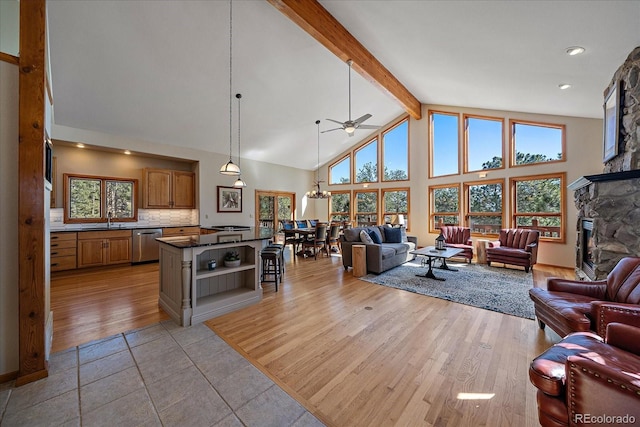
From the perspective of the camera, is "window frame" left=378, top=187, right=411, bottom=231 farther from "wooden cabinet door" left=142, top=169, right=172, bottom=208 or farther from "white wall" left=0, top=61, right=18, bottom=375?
"white wall" left=0, top=61, right=18, bottom=375

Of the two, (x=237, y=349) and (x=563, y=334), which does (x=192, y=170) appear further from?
(x=563, y=334)

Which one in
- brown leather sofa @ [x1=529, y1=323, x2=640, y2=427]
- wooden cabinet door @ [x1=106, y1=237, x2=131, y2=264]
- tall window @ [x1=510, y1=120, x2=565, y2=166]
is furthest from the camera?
tall window @ [x1=510, y1=120, x2=565, y2=166]

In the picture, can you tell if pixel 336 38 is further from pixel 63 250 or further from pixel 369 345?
pixel 63 250

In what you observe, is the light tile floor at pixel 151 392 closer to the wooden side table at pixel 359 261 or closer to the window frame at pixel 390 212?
the wooden side table at pixel 359 261

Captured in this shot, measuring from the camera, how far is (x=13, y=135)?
5.86 feet

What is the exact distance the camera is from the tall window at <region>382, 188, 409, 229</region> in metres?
8.08

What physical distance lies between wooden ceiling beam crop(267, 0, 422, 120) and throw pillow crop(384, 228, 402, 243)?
3.30m

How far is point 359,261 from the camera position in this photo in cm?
471

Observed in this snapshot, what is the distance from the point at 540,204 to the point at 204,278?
716 cm

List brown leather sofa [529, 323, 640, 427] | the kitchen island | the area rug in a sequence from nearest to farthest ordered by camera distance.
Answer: brown leather sofa [529, 323, 640, 427], the kitchen island, the area rug

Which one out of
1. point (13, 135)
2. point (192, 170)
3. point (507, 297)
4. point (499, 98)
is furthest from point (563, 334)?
point (192, 170)

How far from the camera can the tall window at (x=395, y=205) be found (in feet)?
26.5

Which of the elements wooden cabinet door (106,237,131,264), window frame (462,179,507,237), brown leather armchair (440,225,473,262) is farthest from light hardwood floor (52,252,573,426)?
window frame (462,179,507,237)

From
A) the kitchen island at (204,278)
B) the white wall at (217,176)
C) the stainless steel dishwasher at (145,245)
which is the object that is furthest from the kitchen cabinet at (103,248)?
the kitchen island at (204,278)
